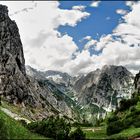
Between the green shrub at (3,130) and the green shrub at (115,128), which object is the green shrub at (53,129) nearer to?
the green shrub at (3,130)

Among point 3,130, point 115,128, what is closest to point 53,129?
point 3,130

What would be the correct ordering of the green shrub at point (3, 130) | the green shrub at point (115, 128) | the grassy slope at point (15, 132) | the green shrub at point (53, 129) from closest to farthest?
1. the green shrub at point (3, 130)
2. the grassy slope at point (15, 132)
3. the green shrub at point (53, 129)
4. the green shrub at point (115, 128)

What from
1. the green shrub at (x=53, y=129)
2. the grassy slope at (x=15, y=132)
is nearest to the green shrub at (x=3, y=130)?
the grassy slope at (x=15, y=132)

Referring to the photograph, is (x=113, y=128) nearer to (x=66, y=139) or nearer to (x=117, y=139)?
(x=66, y=139)

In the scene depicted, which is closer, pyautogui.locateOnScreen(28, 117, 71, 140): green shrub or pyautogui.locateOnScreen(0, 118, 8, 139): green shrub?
pyautogui.locateOnScreen(0, 118, 8, 139): green shrub

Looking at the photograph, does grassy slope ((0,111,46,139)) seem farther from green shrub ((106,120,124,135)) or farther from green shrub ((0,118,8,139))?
green shrub ((106,120,124,135))

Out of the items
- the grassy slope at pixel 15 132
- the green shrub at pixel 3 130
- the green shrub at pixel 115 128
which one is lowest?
the green shrub at pixel 115 128

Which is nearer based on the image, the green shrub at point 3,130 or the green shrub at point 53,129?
the green shrub at point 3,130

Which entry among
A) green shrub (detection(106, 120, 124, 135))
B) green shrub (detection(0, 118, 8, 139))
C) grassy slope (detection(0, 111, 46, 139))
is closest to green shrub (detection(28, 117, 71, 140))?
grassy slope (detection(0, 111, 46, 139))

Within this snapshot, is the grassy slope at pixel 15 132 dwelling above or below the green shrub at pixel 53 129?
above

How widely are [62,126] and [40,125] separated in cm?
1107

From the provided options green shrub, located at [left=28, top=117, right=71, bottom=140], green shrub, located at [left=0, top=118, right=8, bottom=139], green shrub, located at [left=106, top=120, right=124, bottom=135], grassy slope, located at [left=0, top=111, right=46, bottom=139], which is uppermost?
green shrub, located at [left=0, top=118, right=8, bottom=139]

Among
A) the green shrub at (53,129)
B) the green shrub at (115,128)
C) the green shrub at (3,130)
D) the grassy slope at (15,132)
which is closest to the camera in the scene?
the green shrub at (3,130)

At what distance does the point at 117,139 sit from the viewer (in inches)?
5305
